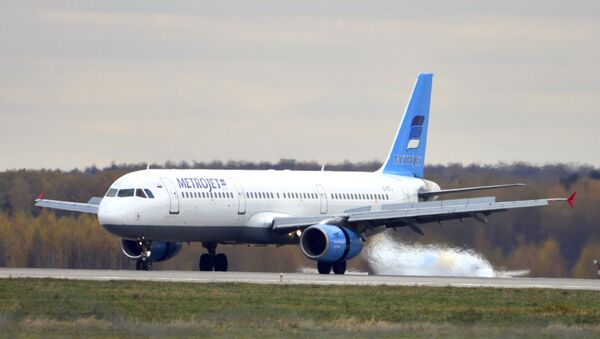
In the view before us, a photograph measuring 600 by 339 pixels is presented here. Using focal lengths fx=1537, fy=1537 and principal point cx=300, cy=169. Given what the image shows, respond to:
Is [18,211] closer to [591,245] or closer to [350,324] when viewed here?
[591,245]

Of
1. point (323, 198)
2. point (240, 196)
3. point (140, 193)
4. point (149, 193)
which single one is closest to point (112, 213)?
point (140, 193)

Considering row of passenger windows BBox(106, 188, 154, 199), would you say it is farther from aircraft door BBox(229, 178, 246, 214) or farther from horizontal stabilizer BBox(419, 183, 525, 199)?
horizontal stabilizer BBox(419, 183, 525, 199)

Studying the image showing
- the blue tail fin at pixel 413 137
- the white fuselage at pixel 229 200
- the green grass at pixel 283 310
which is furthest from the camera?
the blue tail fin at pixel 413 137

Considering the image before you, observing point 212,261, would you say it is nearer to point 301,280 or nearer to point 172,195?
point 172,195

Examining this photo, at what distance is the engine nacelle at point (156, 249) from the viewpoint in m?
58.5

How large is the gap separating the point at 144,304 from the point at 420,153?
34.6m

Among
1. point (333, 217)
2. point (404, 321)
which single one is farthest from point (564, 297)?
point (333, 217)

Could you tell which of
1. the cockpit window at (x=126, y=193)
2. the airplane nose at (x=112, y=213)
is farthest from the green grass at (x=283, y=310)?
the cockpit window at (x=126, y=193)

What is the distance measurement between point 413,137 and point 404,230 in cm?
683

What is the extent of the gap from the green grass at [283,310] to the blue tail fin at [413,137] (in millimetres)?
24434

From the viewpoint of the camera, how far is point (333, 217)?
5741cm

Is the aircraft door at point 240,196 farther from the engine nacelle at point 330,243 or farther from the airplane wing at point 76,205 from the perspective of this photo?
the airplane wing at point 76,205

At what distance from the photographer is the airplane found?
55.2 meters

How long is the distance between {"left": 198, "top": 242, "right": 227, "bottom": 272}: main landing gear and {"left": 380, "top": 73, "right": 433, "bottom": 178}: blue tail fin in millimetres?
10195
